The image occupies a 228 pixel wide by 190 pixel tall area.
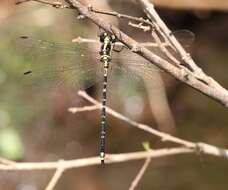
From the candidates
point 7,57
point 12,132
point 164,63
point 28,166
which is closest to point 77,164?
point 28,166

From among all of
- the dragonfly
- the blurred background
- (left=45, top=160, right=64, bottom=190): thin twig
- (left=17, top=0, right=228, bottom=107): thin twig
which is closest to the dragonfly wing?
the dragonfly

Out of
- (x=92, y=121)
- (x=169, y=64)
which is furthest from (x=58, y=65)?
(x=92, y=121)

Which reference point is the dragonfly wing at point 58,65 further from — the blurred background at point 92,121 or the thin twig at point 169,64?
the blurred background at point 92,121

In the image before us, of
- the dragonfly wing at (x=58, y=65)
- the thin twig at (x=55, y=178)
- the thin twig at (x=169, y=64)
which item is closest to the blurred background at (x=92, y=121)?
the dragonfly wing at (x=58, y=65)

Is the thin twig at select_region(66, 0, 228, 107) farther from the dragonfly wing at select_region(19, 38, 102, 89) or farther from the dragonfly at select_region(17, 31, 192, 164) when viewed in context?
the dragonfly wing at select_region(19, 38, 102, 89)

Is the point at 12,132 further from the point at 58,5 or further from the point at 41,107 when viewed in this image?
the point at 58,5

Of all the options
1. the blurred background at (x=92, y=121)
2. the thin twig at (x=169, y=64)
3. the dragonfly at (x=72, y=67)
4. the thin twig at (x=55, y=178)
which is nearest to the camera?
the thin twig at (x=169, y=64)
